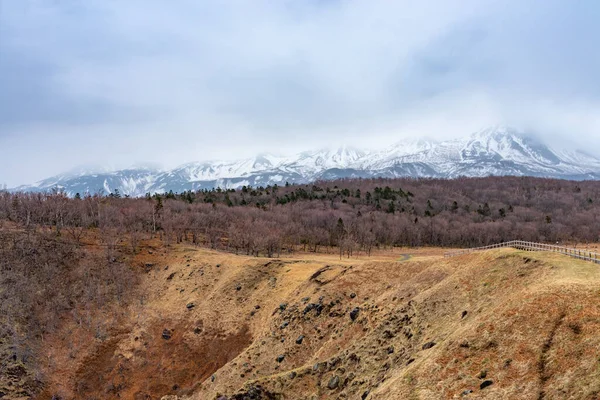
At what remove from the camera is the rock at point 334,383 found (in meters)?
31.5

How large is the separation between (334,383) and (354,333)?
817 centimetres

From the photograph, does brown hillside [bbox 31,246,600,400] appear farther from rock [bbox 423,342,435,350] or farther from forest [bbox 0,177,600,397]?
forest [bbox 0,177,600,397]

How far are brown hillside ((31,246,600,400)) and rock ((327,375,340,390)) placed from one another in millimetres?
123

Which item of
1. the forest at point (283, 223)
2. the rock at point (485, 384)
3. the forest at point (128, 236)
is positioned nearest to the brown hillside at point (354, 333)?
the rock at point (485, 384)

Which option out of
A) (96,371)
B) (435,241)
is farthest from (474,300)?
(435,241)

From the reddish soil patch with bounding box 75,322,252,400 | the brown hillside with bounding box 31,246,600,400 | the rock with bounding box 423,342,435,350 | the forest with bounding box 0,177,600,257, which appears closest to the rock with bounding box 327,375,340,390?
the brown hillside with bounding box 31,246,600,400

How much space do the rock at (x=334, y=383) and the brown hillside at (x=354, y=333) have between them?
0.40 feet

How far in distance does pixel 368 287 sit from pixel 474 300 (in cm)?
1813

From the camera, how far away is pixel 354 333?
39.2 meters

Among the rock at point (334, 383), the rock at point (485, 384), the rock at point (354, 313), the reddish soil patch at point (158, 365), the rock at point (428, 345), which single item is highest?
the rock at point (485, 384)

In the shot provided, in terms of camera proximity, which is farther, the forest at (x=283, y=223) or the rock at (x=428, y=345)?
the forest at (x=283, y=223)

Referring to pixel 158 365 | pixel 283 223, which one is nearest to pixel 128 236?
pixel 158 365

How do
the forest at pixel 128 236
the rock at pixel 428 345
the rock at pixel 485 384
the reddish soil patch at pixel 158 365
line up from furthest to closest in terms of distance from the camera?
1. the forest at pixel 128 236
2. the reddish soil patch at pixel 158 365
3. the rock at pixel 428 345
4. the rock at pixel 485 384

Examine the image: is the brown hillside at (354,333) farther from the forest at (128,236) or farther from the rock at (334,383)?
the forest at (128,236)
